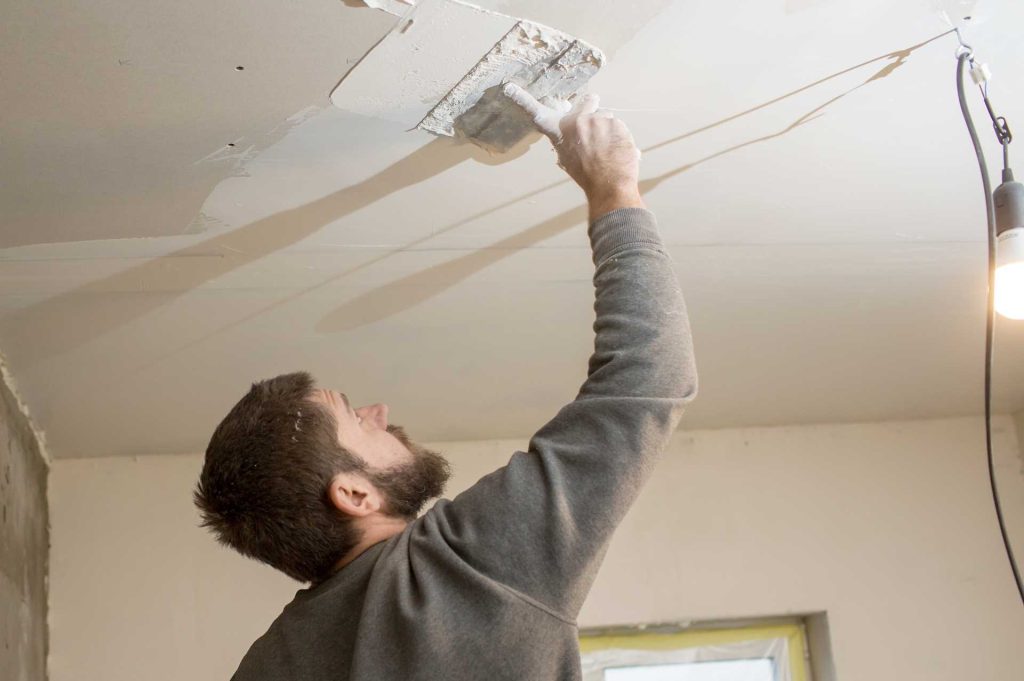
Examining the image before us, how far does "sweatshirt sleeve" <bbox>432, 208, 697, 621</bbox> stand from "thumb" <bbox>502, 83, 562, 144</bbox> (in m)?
0.32

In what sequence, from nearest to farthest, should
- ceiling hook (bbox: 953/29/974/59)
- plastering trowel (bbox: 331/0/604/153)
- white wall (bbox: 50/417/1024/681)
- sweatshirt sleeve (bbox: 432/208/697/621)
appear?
sweatshirt sleeve (bbox: 432/208/697/621) → plastering trowel (bbox: 331/0/604/153) → ceiling hook (bbox: 953/29/974/59) → white wall (bbox: 50/417/1024/681)

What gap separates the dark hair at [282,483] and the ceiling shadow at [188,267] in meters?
0.51

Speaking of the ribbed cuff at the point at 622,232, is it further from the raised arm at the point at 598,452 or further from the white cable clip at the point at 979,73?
the white cable clip at the point at 979,73

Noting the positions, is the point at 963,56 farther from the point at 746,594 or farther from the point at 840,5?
the point at 746,594

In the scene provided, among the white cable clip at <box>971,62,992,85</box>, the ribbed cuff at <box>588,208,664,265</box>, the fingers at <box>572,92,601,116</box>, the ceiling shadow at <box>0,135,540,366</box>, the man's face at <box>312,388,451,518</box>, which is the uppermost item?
the ceiling shadow at <box>0,135,540,366</box>

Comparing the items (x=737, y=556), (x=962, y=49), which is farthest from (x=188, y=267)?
(x=737, y=556)

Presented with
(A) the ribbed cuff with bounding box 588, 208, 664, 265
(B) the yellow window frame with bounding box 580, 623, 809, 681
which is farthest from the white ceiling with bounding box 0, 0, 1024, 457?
(B) the yellow window frame with bounding box 580, 623, 809, 681

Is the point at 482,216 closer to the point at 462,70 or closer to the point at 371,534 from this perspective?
the point at 462,70

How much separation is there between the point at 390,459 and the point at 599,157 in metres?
0.52

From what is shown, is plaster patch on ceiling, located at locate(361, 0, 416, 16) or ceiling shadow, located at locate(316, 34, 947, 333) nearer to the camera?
plaster patch on ceiling, located at locate(361, 0, 416, 16)

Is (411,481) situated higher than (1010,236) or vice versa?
(1010,236)

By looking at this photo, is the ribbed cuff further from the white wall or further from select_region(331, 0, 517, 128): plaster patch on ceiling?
the white wall

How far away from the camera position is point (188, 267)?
2098mm

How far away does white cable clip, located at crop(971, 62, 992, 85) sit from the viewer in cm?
157
